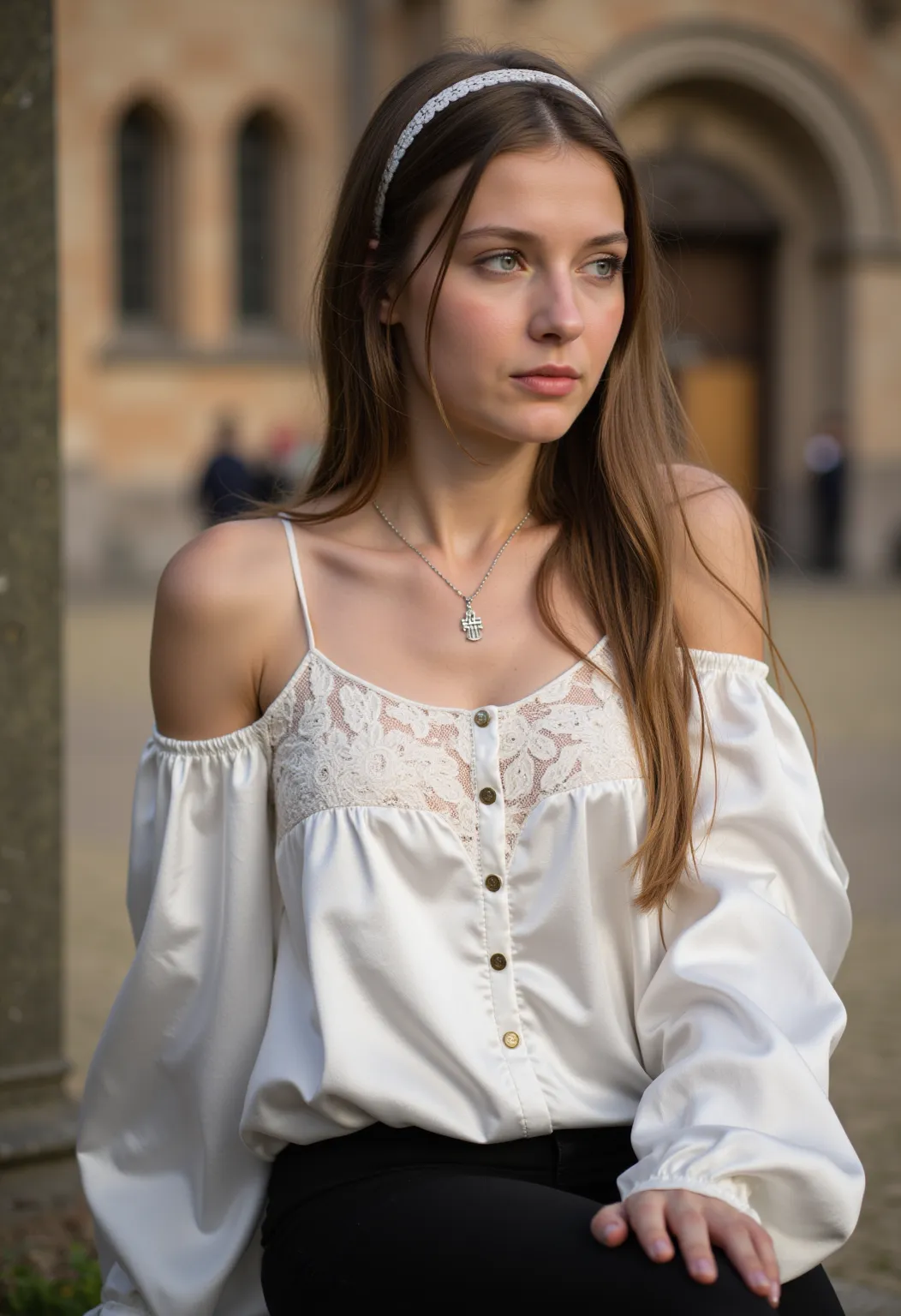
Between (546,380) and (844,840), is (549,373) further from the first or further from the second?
(844,840)

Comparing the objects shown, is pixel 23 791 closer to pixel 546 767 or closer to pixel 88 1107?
pixel 88 1107

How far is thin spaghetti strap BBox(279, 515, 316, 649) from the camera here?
2.23 meters

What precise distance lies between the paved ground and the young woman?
132 centimetres

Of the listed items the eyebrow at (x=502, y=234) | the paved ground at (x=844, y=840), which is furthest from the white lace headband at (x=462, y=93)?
the paved ground at (x=844, y=840)

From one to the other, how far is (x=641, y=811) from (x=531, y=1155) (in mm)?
407

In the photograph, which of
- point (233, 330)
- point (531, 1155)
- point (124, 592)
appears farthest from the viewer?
point (233, 330)

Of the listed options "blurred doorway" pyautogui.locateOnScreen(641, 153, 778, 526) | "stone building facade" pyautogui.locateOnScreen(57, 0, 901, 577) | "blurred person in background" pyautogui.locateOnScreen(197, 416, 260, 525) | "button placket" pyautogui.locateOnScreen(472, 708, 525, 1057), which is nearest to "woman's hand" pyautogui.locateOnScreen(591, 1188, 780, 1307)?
"button placket" pyautogui.locateOnScreen(472, 708, 525, 1057)

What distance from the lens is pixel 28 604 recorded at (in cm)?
363

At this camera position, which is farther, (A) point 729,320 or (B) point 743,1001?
(A) point 729,320

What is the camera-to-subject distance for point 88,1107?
232 centimetres

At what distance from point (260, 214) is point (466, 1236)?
22.4 m

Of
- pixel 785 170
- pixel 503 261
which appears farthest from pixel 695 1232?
pixel 785 170

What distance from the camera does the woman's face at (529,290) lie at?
7.02 ft

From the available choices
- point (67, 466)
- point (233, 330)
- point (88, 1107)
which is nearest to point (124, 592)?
point (67, 466)
